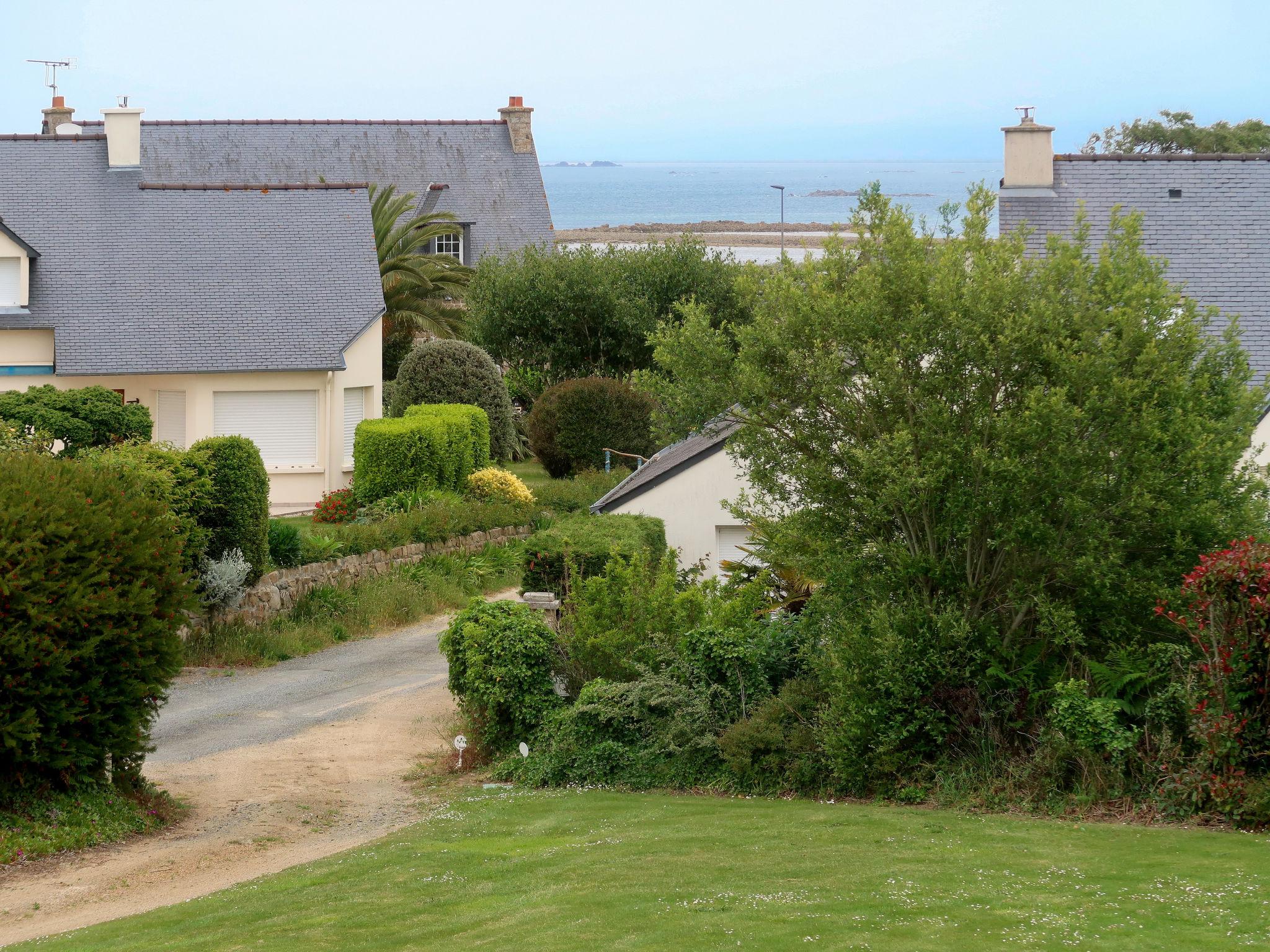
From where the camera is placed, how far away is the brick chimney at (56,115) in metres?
51.9

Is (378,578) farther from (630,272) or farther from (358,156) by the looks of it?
(358,156)

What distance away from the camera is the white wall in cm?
1944

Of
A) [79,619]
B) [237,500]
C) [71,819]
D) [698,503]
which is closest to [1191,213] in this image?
[698,503]

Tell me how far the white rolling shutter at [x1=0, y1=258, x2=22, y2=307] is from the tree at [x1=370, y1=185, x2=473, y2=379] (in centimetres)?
1031

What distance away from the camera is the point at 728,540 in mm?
19672

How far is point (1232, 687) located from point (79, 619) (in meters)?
8.68

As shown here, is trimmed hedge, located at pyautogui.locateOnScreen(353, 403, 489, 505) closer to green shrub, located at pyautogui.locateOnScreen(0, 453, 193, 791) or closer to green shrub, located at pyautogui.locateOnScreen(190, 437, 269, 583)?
green shrub, located at pyautogui.locateOnScreen(190, 437, 269, 583)

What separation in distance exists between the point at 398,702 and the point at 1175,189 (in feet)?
49.7

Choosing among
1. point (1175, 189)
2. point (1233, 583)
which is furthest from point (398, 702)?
point (1175, 189)

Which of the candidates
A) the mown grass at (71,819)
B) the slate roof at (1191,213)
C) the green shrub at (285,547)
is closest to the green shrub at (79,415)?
the green shrub at (285,547)

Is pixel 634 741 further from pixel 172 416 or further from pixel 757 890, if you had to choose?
pixel 172 416

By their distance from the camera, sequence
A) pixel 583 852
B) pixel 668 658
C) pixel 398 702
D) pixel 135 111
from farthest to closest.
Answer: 1. pixel 135 111
2. pixel 398 702
3. pixel 668 658
4. pixel 583 852

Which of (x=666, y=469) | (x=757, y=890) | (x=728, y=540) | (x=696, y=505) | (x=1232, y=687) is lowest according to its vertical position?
(x=757, y=890)

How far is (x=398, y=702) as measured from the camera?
17.0 metres
